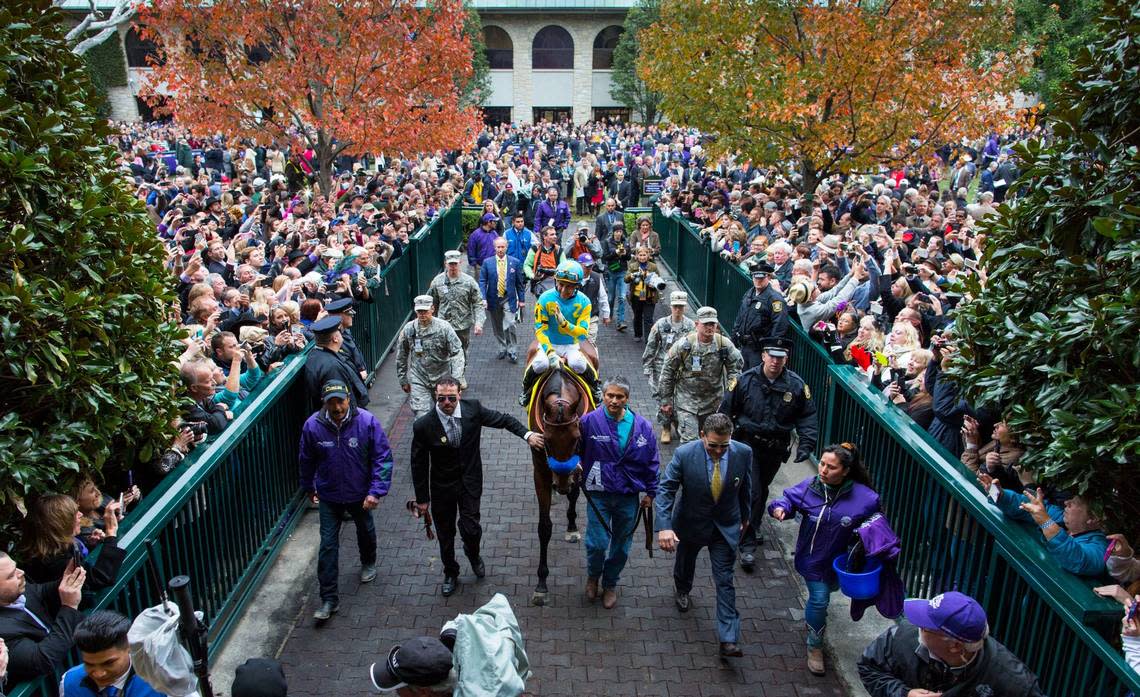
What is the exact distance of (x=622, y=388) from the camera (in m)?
6.76

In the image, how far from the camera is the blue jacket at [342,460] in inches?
273

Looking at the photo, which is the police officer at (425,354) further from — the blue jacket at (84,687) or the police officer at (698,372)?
the blue jacket at (84,687)

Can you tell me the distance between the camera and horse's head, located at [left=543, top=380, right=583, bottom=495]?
6.96 metres

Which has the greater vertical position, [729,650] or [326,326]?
[326,326]

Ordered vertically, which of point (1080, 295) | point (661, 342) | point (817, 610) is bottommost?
point (817, 610)

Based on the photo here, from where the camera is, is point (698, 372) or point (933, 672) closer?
point (933, 672)

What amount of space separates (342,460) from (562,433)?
1.69 meters

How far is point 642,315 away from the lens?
1453 cm

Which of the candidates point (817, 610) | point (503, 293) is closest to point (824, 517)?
point (817, 610)

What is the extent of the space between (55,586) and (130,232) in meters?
2.06

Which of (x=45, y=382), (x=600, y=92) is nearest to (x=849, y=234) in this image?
(x=45, y=382)

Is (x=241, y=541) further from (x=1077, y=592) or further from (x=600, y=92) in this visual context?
(x=600, y=92)

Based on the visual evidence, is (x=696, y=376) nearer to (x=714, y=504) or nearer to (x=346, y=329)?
(x=714, y=504)

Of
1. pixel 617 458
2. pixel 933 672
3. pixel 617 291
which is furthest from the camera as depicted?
pixel 617 291
